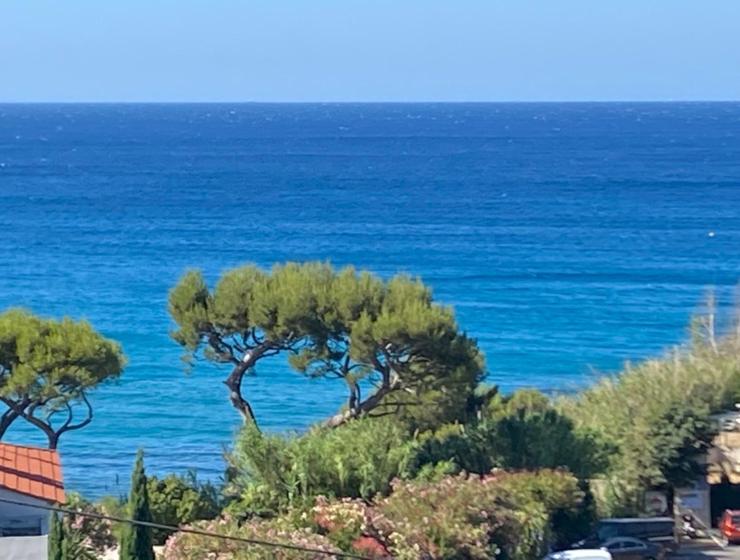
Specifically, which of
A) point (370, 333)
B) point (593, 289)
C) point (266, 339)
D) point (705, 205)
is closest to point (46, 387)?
point (266, 339)

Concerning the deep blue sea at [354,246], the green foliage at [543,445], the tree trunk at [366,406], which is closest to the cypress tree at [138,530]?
the green foliage at [543,445]

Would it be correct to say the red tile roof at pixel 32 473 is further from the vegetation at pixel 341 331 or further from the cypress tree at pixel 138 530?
Result: the vegetation at pixel 341 331

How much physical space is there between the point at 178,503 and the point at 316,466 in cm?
207

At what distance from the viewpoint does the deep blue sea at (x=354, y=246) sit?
38.2 metres

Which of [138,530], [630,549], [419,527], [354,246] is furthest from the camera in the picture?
[354,246]

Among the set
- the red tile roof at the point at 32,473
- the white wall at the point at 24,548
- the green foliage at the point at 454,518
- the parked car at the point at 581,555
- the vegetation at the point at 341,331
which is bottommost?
the parked car at the point at 581,555

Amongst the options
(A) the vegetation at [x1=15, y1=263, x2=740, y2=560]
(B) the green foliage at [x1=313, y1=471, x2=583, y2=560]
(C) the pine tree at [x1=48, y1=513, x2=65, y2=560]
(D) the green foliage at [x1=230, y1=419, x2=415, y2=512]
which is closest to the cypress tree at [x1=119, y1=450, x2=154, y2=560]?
(A) the vegetation at [x1=15, y1=263, x2=740, y2=560]

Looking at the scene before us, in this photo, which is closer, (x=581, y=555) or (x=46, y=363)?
(x=581, y=555)

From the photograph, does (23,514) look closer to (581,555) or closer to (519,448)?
(581,555)

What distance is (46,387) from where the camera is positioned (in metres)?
21.4

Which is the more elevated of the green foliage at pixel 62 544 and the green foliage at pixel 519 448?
the green foliage at pixel 519 448

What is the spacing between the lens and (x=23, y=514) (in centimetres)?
1577

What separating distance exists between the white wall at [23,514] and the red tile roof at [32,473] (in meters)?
0.06

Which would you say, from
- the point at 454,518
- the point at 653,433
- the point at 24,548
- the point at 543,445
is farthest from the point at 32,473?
the point at 653,433
